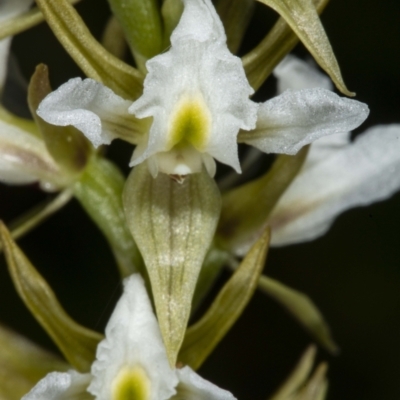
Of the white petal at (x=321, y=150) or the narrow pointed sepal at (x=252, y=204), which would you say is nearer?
the narrow pointed sepal at (x=252, y=204)

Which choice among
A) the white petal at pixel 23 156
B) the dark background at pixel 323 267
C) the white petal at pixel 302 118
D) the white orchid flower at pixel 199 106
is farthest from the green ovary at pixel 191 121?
the dark background at pixel 323 267

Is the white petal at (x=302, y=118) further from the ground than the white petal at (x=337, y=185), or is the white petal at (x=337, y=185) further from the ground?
the white petal at (x=302, y=118)

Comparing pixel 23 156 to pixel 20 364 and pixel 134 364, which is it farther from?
pixel 134 364

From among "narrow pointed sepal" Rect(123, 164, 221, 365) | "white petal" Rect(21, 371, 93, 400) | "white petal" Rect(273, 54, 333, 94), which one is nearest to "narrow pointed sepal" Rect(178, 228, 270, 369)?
"narrow pointed sepal" Rect(123, 164, 221, 365)

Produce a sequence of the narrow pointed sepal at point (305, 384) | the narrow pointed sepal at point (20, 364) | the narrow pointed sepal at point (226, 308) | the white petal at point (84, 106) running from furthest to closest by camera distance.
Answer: the narrow pointed sepal at point (305, 384) → the narrow pointed sepal at point (20, 364) → the narrow pointed sepal at point (226, 308) → the white petal at point (84, 106)

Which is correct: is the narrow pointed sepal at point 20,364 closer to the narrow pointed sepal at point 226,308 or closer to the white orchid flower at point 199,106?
the narrow pointed sepal at point 226,308

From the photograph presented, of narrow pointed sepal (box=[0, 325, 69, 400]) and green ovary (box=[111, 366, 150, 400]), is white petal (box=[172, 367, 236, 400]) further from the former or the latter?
narrow pointed sepal (box=[0, 325, 69, 400])

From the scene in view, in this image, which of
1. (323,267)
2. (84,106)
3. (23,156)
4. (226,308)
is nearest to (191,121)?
(84,106)

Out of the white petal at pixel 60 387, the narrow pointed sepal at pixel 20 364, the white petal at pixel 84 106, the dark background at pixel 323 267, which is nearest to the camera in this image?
the white petal at pixel 84 106
